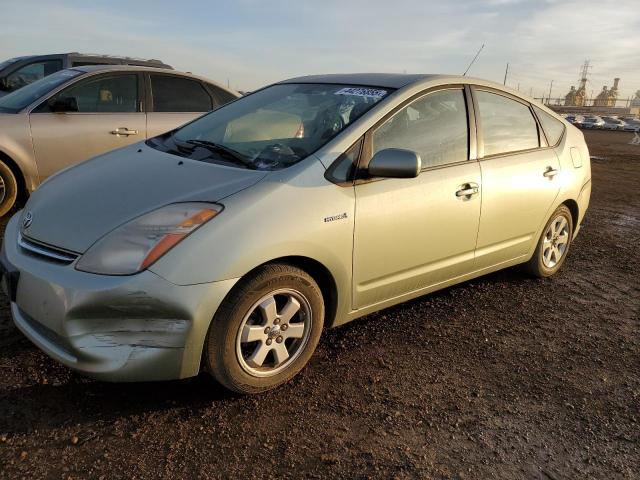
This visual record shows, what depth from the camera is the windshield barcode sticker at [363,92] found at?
327 centimetres

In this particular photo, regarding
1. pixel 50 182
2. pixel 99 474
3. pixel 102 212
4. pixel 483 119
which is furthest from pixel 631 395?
pixel 50 182

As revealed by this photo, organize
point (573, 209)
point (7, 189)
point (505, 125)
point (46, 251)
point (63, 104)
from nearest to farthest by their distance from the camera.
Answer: point (46, 251)
point (505, 125)
point (573, 209)
point (7, 189)
point (63, 104)

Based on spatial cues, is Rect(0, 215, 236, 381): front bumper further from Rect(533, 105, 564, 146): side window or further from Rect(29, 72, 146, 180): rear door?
Rect(29, 72, 146, 180): rear door

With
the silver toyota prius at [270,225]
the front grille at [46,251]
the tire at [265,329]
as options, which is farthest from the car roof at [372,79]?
the front grille at [46,251]

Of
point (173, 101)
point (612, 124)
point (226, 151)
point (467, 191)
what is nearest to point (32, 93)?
point (173, 101)

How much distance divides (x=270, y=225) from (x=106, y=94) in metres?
4.32

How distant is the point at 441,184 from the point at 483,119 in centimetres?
76

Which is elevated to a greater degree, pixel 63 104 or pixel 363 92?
pixel 363 92

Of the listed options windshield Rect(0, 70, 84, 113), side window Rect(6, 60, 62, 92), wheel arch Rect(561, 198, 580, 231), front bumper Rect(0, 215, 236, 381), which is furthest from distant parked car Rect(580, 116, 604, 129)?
front bumper Rect(0, 215, 236, 381)

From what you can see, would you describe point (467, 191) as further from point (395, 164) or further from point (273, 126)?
point (273, 126)

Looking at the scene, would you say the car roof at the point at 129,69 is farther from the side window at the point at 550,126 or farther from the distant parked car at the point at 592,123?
the distant parked car at the point at 592,123

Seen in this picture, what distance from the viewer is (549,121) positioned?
174 inches

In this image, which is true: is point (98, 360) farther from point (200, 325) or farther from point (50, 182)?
point (50, 182)

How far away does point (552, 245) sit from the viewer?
180 inches
